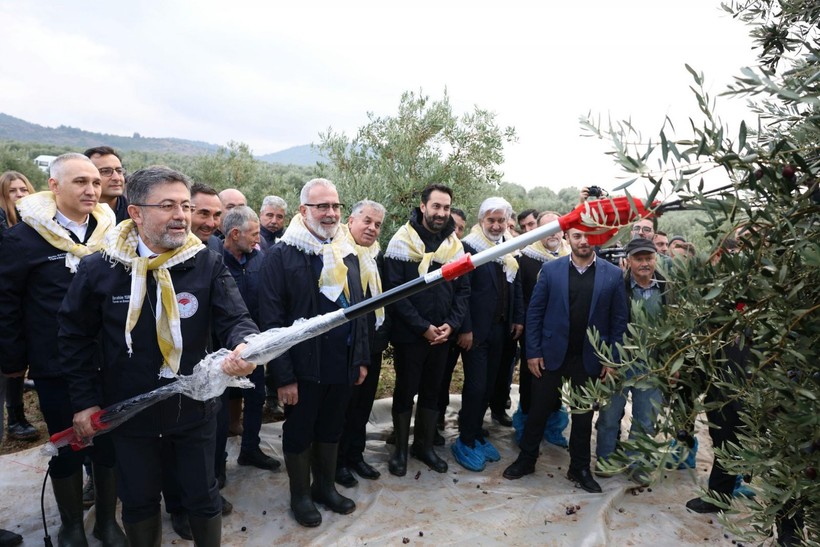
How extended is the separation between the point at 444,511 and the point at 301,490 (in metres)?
1.25

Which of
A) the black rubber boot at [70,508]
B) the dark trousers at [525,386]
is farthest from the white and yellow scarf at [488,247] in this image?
the black rubber boot at [70,508]

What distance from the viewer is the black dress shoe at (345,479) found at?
16.5 feet

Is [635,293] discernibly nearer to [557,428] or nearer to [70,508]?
[557,428]

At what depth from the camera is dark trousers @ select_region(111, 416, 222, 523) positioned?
313 centimetres

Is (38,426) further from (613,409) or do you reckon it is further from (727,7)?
(727,7)

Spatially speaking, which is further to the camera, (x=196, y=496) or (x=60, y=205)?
(x=60, y=205)

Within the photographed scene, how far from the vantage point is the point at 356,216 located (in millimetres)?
5070

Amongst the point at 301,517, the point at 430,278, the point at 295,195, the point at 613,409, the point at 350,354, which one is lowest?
the point at 301,517

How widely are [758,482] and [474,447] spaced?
4351 mm

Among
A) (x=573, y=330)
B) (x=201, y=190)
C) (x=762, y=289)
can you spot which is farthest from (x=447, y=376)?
(x=762, y=289)

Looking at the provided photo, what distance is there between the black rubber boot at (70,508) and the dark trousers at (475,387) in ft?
11.3

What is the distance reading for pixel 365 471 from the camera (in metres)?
5.20

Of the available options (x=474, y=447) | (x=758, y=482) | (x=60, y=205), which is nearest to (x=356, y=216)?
(x=60, y=205)

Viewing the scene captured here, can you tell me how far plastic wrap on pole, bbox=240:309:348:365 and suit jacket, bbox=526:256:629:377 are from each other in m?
2.87
